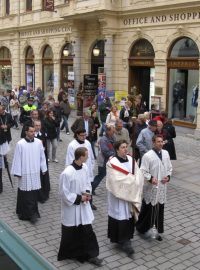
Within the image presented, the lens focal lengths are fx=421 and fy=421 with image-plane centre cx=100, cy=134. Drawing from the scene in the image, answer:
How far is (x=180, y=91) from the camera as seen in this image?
59.0ft

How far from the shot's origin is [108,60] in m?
20.3

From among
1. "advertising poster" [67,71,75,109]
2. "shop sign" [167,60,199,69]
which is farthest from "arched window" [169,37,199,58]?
"advertising poster" [67,71,75,109]

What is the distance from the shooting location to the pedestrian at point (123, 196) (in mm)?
6219

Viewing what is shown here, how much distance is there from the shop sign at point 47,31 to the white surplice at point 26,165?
17.0 m

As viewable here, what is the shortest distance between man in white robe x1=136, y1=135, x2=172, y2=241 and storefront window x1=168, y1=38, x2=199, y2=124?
10640mm

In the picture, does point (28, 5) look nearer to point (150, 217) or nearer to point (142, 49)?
point (142, 49)

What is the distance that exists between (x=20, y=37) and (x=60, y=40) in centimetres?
539

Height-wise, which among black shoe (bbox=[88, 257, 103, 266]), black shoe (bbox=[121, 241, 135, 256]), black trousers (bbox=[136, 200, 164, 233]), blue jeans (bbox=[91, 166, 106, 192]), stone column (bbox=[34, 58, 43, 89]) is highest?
stone column (bbox=[34, 58, 43, 89])

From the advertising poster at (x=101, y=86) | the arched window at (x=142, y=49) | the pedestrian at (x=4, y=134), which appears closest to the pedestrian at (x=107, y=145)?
the pedestrian at (x=4, y=134)

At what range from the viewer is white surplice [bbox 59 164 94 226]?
591 centimetres

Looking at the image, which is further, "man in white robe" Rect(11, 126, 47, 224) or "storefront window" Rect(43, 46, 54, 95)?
"storefront window" Rect(43, 46, 54, 95)

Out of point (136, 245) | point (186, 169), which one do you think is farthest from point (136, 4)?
point (136, 245)

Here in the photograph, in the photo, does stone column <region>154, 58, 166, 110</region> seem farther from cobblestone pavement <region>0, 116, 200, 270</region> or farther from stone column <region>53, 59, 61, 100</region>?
stone column <region>53, 59, 61, 100</region>

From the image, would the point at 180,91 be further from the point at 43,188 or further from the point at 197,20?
the point at 43,188
